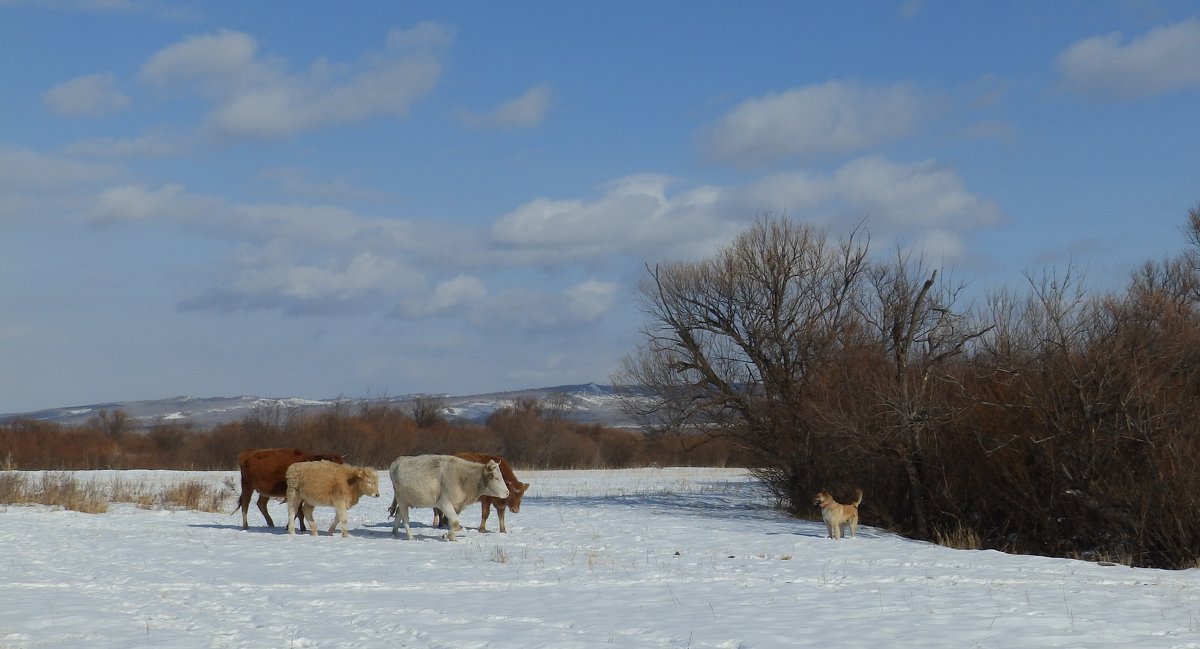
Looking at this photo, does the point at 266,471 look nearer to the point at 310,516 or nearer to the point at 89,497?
the point at 310,516

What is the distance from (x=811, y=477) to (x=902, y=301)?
4.80 m

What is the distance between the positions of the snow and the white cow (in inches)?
26.3

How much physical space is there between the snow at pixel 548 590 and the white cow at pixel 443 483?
668 mm

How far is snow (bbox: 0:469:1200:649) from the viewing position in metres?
10.4

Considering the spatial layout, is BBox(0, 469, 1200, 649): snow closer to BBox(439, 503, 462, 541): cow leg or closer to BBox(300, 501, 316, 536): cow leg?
BBox(439, 503, 462, 541): cow leg

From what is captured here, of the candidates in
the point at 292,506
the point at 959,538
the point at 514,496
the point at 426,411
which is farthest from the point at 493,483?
the point at 426,411

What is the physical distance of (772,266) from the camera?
31.2 m

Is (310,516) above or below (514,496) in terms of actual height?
below

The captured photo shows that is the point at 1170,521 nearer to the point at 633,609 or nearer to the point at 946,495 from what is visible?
the point at 946,495

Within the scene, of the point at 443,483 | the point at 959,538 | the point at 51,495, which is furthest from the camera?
the point at 51,495

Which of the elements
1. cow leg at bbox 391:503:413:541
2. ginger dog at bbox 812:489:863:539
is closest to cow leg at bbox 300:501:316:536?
cow leg at bbox 391:503:413:541

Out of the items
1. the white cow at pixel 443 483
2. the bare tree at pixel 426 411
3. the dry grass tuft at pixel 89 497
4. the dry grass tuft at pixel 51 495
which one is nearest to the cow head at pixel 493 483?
the white cow at pixel 443 483

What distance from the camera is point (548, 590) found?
1363cm

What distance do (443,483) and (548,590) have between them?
5.91 meters
